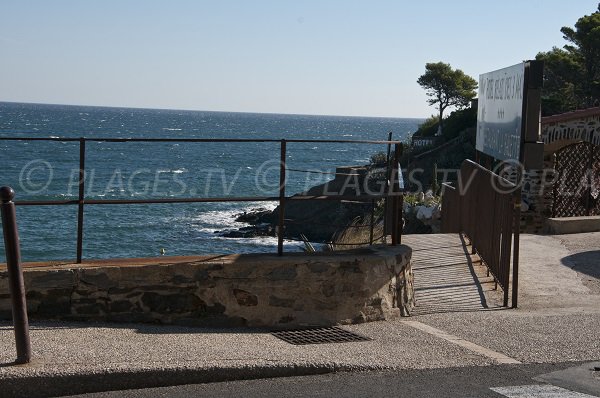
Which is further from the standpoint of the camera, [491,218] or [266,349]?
[491,218]

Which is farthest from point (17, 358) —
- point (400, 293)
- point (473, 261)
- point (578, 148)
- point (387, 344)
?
point (578, 148)

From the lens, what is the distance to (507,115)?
13211 mm

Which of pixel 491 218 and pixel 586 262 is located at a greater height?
pixel 491 218

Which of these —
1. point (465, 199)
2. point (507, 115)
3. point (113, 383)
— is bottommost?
point (113, 383)

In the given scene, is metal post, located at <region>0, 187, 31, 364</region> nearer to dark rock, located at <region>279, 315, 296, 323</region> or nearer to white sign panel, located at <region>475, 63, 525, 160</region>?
dark rock, located at <region>279, 315, 296, 323</region>

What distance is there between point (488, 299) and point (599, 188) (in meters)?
9.61

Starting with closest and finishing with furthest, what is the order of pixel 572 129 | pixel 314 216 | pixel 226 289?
1. pixel 226 289
2. pixel 572 129
3. pixel 314 216

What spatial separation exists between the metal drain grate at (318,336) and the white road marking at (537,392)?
73.7 inches

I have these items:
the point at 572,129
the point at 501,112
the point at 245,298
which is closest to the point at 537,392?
the point at 245,298

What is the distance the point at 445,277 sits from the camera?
11.0 m

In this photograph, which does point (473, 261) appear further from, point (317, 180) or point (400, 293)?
point (317, 180)

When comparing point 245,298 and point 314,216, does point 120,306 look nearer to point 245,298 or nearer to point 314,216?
point 245,298

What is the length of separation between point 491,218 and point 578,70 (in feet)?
134

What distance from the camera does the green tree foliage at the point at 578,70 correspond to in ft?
153
